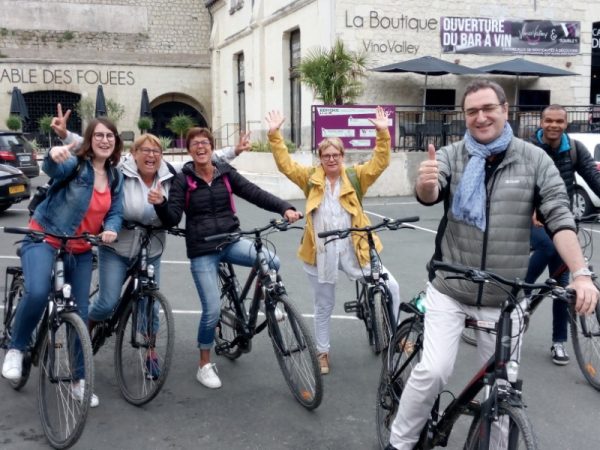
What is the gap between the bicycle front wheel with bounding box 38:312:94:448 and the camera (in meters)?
3.91

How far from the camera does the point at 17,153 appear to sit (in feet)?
60.2

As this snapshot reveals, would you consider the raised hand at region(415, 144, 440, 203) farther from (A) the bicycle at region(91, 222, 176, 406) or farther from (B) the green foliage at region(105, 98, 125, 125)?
(B) the green foliage at region(105, 98, 125, 125)

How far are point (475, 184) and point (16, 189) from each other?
41.1ft

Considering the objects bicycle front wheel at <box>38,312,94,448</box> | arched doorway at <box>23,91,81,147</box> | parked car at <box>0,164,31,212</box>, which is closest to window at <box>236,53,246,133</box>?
arched doorway at <box>23,91,81,147</box>

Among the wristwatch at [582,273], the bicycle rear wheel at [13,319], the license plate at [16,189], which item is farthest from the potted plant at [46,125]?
the wristwatch at [582,273]

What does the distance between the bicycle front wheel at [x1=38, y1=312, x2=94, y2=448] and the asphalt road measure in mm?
129

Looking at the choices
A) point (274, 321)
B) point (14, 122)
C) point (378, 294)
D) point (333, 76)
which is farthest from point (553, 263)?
point (14, 122)

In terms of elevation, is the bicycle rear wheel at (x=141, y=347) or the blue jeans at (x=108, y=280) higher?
the blue jeans at (x=108, y=280)

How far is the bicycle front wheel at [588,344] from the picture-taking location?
4.92m

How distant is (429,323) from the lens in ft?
10.8

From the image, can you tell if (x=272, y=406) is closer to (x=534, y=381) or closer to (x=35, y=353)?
(x=35, y=353)

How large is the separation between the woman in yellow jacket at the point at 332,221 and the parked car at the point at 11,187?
33.4 feet

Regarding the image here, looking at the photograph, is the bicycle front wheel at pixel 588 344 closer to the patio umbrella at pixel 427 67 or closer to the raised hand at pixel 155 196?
the raised hand at pixel 155 196

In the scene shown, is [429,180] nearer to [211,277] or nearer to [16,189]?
[211,277]
